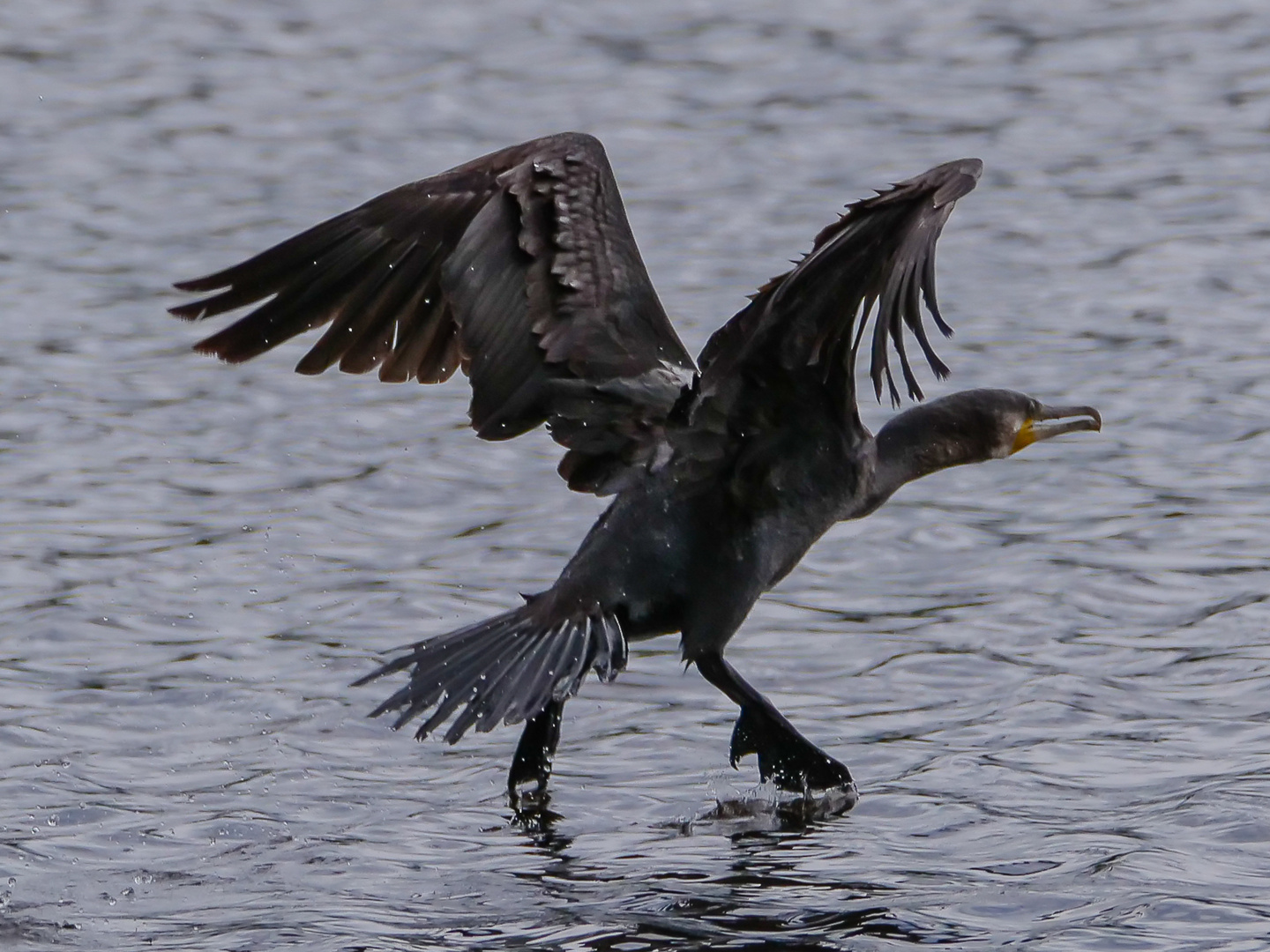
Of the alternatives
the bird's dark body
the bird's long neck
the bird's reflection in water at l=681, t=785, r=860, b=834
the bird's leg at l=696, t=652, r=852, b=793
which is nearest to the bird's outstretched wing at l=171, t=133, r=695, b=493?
the bird's dark body

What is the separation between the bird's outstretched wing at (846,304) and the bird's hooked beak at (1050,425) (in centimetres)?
85

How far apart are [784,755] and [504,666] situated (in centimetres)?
73

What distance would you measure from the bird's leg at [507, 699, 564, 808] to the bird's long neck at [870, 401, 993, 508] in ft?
3.27

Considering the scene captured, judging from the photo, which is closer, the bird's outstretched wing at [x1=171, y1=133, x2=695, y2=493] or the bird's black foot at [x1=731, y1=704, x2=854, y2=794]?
the bird's black foot at [x1=731, y1=704, x2=854, y2=794]

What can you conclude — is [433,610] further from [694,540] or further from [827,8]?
[827,8]

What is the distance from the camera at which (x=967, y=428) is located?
5848 millimetres

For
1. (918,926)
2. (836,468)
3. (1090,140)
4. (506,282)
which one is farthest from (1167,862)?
(1090,140)

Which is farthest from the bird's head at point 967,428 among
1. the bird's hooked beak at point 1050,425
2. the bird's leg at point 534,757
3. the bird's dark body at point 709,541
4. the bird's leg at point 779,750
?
the bird's leg at point 534,757

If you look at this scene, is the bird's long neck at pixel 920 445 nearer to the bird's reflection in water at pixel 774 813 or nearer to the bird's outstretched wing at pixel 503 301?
the bird's outstretched wing at pixel 503 301

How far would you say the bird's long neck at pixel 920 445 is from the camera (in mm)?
5652

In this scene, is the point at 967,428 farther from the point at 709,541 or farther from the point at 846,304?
the point at 846,304

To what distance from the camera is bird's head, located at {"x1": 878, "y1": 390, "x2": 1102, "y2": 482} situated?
5703 millimetres

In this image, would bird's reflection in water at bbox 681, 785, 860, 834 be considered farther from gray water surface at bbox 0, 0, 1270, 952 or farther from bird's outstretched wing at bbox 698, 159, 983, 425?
bird's outstretched wing at bbox 698, 159, 983, 425

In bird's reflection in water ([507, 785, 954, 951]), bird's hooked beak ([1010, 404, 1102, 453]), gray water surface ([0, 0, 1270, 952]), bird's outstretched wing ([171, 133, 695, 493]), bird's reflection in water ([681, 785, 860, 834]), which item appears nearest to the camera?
bird's reflection in water ([507, 785, 954, 951])
